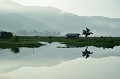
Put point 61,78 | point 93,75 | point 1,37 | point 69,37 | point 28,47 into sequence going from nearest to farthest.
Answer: point 61,78 < point 93,75 < point 28,47 < point 1,37 < point 69,37

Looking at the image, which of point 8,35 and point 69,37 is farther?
point 69,37

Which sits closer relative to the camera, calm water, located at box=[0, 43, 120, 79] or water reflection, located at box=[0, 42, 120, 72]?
calm water, located at box=[0, 43, 120, 79]

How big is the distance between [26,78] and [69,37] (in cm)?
12759

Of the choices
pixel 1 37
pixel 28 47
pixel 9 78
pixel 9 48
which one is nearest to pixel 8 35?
pixel 1 37

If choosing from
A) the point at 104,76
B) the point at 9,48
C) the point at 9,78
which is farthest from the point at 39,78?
the point at 9,48

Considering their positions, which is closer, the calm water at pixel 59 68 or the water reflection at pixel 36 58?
the calm water at pixel 59 68

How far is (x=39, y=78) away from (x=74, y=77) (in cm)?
466

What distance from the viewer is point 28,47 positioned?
91438mm

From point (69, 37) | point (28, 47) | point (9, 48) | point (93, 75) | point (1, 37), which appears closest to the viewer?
point (93, 75)

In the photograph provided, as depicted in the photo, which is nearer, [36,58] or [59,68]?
[59,68]

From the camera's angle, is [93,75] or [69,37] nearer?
[93,75]

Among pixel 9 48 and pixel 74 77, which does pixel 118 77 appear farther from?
pixel 9 48

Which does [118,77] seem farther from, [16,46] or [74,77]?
[16,46]

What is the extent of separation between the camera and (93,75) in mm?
35344
